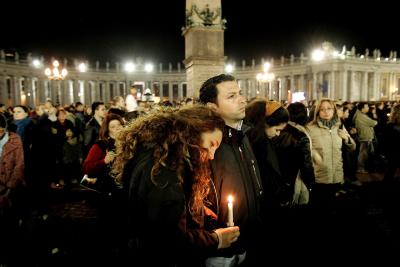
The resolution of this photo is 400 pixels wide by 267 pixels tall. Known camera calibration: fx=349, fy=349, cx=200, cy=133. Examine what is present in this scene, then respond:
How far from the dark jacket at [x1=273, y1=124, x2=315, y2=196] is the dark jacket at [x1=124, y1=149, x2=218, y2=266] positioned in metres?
2.87

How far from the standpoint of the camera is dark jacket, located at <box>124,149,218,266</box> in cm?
196

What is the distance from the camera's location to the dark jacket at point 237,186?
268 centimetres

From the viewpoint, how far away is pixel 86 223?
268 inches

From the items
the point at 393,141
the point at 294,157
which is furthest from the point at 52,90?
the point at 294,157

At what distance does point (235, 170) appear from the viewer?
2777mm

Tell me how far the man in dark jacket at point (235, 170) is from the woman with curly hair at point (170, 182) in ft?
0.98

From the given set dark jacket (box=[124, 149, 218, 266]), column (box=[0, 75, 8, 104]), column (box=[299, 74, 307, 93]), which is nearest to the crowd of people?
dark jacket (box=[124, 149, 218, 266])

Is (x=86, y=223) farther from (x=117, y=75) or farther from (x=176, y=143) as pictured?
(x=117, y=75)

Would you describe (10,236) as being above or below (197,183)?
below

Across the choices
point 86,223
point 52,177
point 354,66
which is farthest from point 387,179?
point 354,66

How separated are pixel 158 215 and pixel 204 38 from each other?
948cm

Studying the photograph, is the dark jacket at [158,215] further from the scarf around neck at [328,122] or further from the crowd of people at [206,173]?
the scarf around neck at [328,122]

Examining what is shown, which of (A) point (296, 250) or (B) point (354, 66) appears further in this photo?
(B) point (354, 66)

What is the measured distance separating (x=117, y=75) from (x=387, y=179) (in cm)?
7484
